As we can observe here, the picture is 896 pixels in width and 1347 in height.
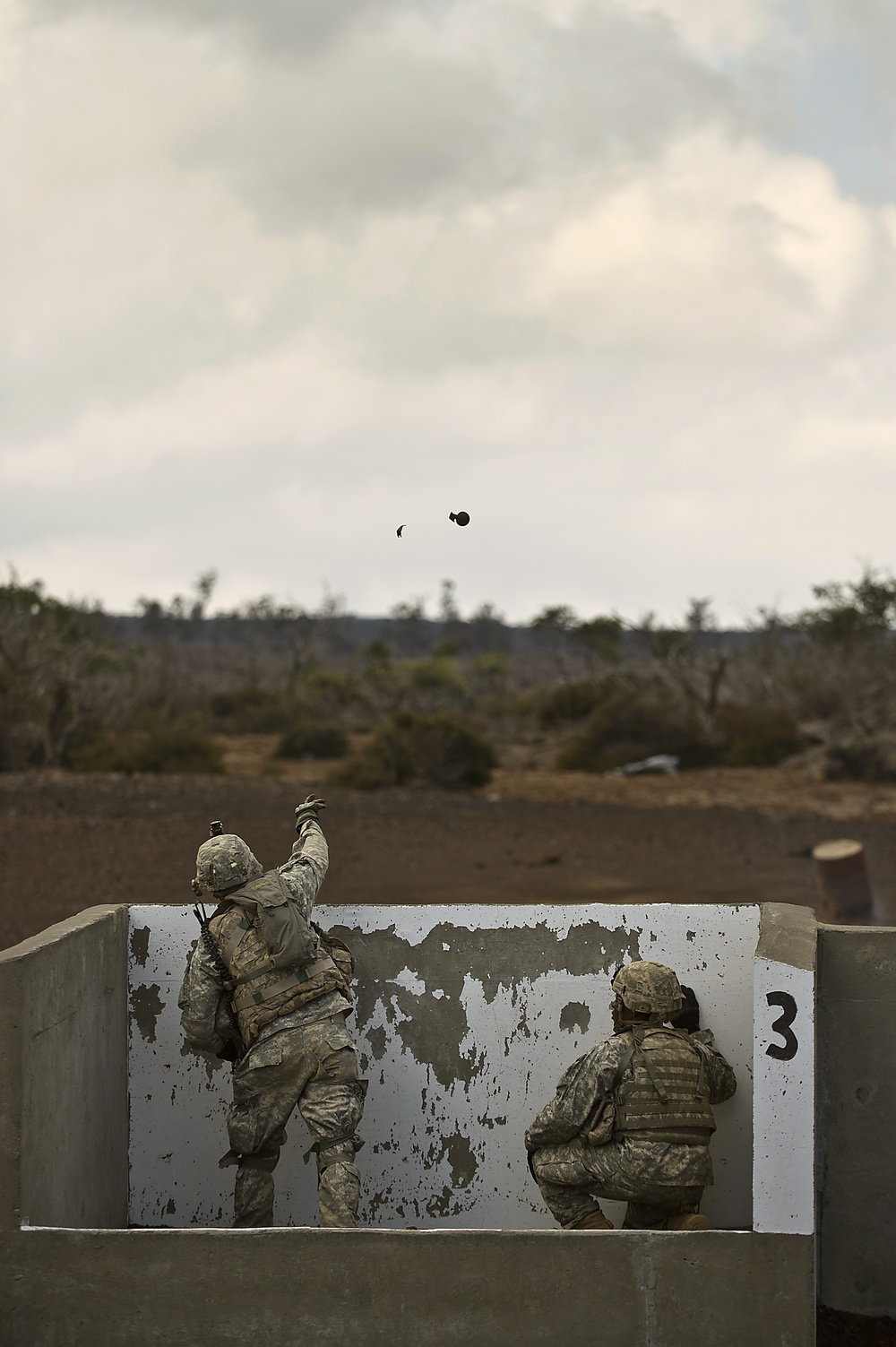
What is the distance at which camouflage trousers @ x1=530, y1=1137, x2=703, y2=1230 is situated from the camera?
3.98 metres

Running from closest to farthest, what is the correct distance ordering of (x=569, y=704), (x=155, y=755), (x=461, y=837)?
(x=461, y=837) < (x=155, y=755) < (x=569, y=704)

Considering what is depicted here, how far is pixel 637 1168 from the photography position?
13.0 feet

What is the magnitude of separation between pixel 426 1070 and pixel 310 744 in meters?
23.8

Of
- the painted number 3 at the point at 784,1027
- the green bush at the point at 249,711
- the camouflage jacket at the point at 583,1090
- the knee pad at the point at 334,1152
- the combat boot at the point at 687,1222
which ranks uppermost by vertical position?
the green bush at the point at 249,711

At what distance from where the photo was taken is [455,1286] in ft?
11.5

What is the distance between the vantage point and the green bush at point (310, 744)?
1121 inches

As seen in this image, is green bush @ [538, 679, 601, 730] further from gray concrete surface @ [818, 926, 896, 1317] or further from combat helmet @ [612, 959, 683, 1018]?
combat helmet @ [612, 959, 683, 1018]

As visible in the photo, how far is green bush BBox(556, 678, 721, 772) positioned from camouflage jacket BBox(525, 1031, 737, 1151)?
21.4m

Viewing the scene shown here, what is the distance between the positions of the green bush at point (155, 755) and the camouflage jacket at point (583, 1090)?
1927 centimetres

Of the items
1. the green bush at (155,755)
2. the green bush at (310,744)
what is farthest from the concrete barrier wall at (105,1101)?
the green bush at (310,744)

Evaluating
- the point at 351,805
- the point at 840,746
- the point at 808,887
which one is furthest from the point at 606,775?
the point at 808,887

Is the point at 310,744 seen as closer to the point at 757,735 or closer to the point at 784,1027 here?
the point at 757,735

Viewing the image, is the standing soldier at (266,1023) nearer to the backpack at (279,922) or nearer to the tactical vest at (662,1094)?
the backpack at (279,922)

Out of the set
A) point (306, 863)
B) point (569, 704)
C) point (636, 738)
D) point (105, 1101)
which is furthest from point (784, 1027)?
point (569, 704)
